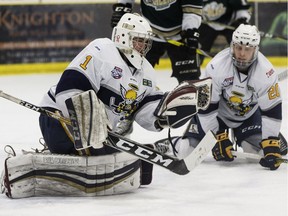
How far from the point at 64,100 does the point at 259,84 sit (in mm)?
1202

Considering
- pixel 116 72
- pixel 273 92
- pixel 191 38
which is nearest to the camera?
pixel 116 72

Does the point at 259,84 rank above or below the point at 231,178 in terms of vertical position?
above

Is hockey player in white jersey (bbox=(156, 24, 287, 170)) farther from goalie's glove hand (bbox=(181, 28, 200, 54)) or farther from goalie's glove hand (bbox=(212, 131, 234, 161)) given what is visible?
goalie's glove hand (bbox=(181, 28, 200, 54))

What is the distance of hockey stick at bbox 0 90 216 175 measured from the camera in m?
3.39

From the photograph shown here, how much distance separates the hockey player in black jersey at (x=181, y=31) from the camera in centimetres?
518

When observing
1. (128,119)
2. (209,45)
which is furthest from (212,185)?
(209,45)

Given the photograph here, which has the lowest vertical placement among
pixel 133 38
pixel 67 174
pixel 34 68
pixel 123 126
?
pixel 34 68

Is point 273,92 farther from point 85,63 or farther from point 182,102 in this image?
point 85,63

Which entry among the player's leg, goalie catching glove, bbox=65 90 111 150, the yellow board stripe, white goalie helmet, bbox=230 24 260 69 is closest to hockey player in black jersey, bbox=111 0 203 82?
the player's leg

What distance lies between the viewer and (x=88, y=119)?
3252 millimetres

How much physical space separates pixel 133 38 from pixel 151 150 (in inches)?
20.7

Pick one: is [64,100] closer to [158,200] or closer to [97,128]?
[97,128]

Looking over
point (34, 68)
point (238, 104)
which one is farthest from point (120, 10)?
point (34, 68)

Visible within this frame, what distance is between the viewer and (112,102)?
361 cm
